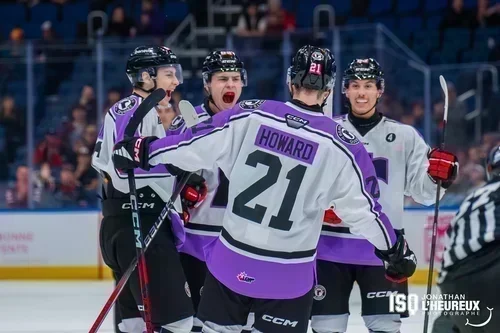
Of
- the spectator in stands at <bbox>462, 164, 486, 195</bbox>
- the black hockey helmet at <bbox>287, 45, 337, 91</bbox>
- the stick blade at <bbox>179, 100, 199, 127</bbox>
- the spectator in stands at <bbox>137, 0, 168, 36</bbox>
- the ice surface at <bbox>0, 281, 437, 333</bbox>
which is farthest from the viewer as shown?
the spectator in stands at <bbox>137, 0, 168, 36</bbox>

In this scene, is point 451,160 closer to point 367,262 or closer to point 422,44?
point 367,262

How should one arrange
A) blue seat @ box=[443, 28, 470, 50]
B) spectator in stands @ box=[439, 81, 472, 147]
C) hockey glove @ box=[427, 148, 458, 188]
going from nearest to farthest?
hockey glove @ box=[427, 148, 458, 188] → spectator in stands @ box=[439, 81, 472, 147] → blue seat @ box=[443, 28, 470, 50]

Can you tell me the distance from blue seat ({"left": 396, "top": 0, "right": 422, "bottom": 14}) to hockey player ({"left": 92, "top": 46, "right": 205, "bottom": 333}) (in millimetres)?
6923

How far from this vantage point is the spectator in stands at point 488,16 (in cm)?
1017

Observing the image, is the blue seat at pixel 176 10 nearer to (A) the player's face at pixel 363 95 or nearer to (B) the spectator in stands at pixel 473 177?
(B) the spectator in stands at pixel 473 177

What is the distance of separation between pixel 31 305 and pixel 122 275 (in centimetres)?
289

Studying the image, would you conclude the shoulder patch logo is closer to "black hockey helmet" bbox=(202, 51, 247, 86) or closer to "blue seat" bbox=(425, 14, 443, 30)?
"black hockey helmet" bbox=(202, 51, 247, 86)

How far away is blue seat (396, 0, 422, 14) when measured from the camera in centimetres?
1081

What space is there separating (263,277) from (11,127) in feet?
16.5

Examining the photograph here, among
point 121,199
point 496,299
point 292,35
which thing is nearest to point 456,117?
point 292,35

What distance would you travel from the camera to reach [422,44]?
9.88 meters

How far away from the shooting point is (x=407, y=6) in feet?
35.6

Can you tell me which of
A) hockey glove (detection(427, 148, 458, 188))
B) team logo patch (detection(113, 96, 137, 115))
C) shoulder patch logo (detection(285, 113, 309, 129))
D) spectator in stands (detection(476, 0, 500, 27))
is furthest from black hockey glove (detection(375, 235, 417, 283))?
spectator in stands (detection(476, 0, 500, 27))

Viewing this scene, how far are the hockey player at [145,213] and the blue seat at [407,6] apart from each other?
6923mm
